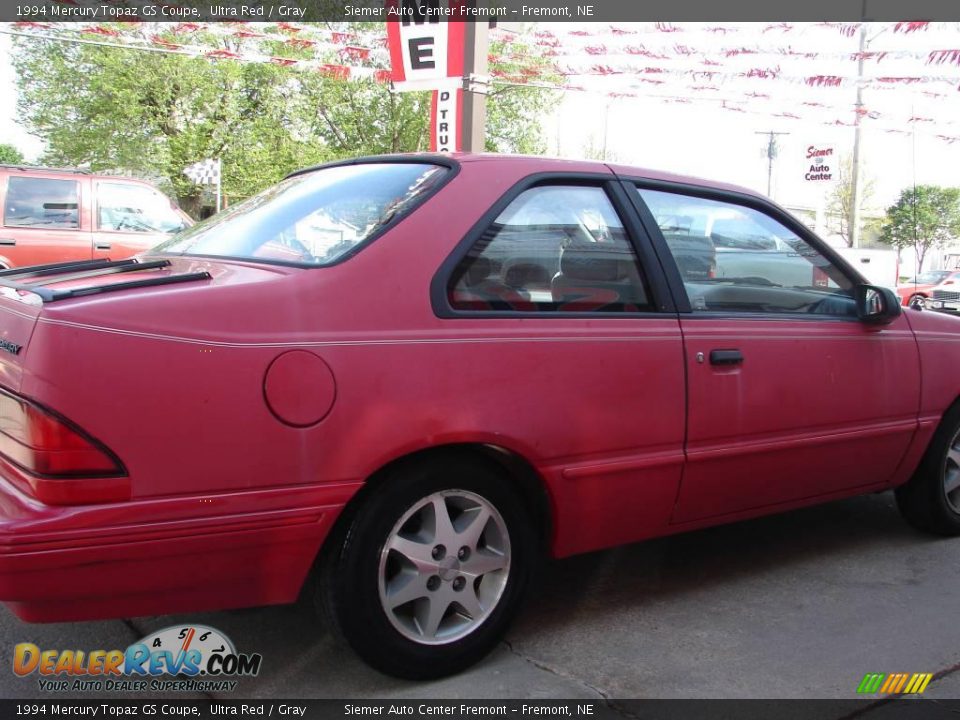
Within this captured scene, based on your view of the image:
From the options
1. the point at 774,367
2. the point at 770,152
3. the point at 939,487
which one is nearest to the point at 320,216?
the point at 774,367

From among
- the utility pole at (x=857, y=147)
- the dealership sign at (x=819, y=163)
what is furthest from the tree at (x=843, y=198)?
the dealership sign at (x=819, y=163)

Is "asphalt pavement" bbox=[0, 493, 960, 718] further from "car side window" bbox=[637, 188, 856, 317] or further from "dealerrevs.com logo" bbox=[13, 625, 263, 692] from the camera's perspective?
"car side window" bbox=[637, 188, 856, 317]

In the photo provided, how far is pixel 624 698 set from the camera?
2.69 metres

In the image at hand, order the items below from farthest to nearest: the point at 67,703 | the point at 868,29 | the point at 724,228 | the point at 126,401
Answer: the point at 868,29 < the point at 724,228 < the point at 67,703 < the point at 126,401

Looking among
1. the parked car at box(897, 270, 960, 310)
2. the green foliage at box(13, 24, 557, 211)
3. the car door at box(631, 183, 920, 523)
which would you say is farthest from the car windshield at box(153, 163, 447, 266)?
the parked car at box(897, 270, 960, 310)

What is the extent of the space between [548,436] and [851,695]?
4.02 ft

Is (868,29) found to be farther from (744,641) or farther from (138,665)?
(138,665)

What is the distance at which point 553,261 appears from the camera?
3.03 metres

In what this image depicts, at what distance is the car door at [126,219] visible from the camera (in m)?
9.69

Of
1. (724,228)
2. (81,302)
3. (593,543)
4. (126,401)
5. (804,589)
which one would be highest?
(724,228)

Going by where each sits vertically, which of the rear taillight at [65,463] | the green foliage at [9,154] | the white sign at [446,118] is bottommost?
the rear taillight at [65,463]

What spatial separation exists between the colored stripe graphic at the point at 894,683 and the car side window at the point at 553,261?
1.41 m

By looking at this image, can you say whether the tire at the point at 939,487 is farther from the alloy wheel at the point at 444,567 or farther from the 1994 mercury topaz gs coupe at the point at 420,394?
the alloy wheel at the point at 444,567

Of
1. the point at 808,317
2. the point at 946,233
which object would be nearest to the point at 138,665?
the point at 808,317
